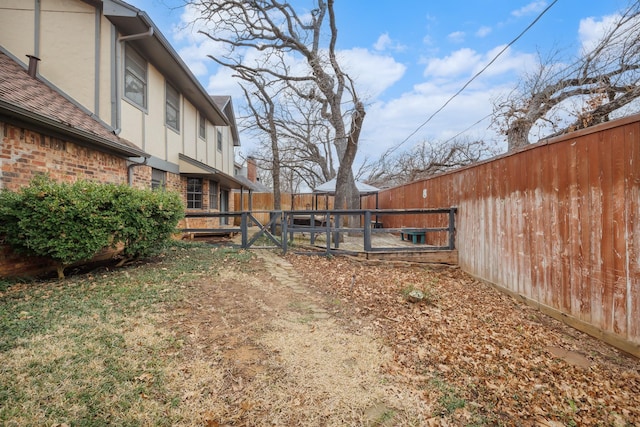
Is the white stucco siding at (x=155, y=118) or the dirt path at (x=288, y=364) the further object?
the white stucco siding at (x=155, y=118)

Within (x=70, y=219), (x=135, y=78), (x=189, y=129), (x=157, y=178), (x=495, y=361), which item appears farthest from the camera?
(x=189, y=129)

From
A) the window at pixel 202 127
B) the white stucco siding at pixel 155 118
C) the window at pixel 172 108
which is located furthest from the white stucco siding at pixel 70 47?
the window at pixel 202 127

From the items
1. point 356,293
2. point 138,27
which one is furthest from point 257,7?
point 356,293

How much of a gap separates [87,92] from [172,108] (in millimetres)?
2971

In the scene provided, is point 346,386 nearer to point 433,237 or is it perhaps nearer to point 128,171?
point 433,237

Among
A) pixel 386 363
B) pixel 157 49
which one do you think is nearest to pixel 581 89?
pixel 386 363

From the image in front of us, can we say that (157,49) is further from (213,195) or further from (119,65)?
(213,195)

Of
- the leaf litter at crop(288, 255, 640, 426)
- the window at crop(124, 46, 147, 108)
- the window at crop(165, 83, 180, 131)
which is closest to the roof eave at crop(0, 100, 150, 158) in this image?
the window at crop(124, 46, 147, 108)

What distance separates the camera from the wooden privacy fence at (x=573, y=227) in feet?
9.31

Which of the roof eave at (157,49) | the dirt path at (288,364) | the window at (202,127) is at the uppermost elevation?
the roof eave at (157,49)

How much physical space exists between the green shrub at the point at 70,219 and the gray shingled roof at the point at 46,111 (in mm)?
942

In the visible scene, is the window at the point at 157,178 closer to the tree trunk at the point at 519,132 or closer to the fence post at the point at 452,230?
the fence post at the point at 452,230

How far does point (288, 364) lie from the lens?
2379 mm

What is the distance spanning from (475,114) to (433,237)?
9.01 m
